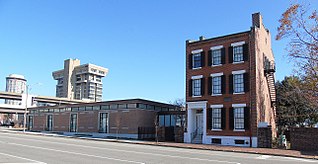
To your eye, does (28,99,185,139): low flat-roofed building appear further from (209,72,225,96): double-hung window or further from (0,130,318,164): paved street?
(0,130,318,164): paved street

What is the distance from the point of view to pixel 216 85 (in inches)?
1225

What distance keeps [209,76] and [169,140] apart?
8785 mm

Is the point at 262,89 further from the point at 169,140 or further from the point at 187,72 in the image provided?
the point at 169,140

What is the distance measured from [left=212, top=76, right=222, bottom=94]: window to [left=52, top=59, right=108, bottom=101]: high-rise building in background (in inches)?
4849

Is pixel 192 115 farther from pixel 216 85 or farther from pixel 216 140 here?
pixel 216 85

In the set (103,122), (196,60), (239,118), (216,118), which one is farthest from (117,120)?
(239,118)

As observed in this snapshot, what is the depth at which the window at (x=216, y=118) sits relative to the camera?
30297 mm

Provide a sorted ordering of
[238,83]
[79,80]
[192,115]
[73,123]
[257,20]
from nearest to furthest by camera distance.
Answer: [238,83], [257,20], [192,115], [73,123], [79,80]

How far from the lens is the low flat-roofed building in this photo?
39.6m

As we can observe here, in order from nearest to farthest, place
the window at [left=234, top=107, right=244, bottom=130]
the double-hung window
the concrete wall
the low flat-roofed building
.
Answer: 1. the window at [left=234, top=107, right=244, bottom=130]
2. the double-hung window
3. the concrete wall
4. the low flat-roofed building

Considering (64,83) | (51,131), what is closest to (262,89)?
(51,131)

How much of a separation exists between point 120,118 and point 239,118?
17412 mm

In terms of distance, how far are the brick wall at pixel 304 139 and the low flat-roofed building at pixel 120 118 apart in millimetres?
15800

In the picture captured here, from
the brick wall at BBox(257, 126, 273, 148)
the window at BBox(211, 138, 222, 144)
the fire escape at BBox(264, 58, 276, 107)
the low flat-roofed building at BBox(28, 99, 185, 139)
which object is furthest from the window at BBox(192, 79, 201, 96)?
the brick wall at BBox(257, 126, 273, 148)
